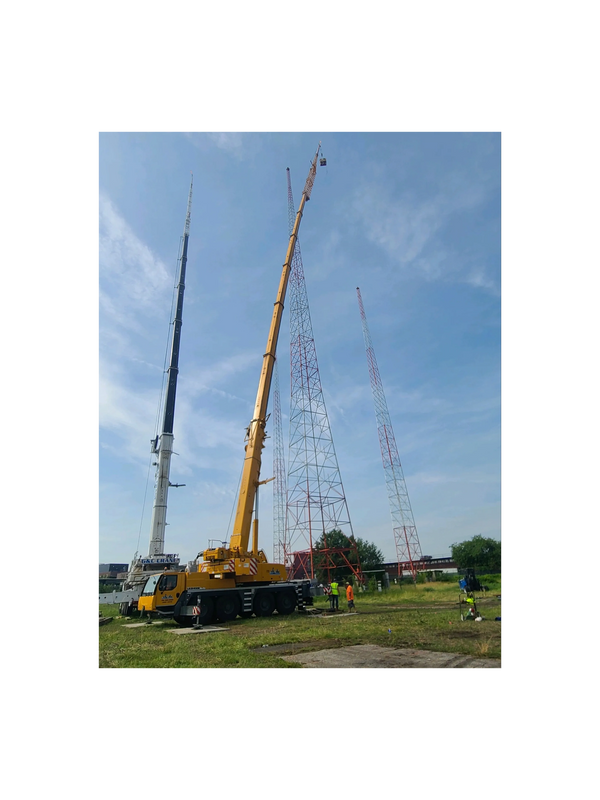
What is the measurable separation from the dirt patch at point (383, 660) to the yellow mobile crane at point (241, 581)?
6.56 m

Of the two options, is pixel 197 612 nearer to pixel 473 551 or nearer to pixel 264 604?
pixel 264 604

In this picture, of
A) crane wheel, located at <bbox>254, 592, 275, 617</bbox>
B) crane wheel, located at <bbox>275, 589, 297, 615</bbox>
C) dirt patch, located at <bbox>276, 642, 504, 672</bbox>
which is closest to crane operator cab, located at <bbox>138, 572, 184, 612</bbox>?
crane wheel, located at <bbox>254, 592, 275, 617</bbox>

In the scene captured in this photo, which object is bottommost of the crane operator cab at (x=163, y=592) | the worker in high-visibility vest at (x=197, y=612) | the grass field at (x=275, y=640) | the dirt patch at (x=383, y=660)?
the dirt patch at (x=383, y=660)

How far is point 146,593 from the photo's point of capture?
15.2 meters

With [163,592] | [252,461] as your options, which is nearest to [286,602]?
[163,592]

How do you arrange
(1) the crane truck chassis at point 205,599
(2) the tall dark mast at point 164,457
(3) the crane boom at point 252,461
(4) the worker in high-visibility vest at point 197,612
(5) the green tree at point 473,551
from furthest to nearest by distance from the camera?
(5) the green tree at point 473,551, (2) the tall dark mast at point 164,457, (3) the crane boom at point 252,461, (1) the crane truck chassis at point 205,599, (4) the worker in high-visibility vest at point 197,612

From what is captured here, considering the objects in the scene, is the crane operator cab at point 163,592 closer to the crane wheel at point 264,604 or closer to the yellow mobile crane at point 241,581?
the yellow mobile crane at point 241,581

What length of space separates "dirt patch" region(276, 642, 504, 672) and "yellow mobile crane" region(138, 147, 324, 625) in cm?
656

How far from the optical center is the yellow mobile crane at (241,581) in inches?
566

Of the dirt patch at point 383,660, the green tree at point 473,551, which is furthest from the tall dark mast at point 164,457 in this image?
the green tree at point 473,551

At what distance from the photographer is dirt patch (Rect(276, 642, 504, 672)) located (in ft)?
21.4

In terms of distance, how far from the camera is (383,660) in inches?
284
